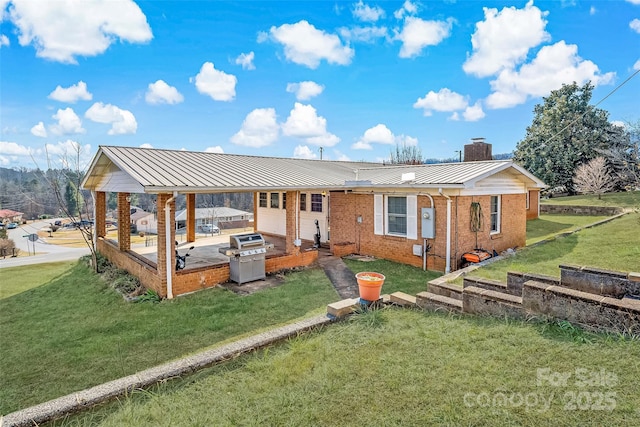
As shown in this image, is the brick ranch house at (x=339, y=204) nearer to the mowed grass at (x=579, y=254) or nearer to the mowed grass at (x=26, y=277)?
the mowed grass at (x=579, y=254)

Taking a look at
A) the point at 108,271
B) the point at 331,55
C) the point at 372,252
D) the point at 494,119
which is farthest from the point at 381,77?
the point at 108,271

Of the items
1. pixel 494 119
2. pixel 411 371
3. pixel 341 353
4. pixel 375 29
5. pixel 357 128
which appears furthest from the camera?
pixel 357 128

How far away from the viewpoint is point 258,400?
3139 mm

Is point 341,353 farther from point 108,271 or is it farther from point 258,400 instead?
point 108,271

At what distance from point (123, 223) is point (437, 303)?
10498 millimetres

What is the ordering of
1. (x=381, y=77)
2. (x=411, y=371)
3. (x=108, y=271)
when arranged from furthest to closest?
(x=381, y=77) → (x=108, y=271) → (x=411, y=371)

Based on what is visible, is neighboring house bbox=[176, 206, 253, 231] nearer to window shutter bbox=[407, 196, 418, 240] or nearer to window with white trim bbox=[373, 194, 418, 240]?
window with white trim bbox=[373, 194, 418, 240]

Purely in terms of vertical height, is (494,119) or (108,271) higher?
(494,119)

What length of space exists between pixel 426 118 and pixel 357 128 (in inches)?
264

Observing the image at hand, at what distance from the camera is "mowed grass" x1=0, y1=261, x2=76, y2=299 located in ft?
34.4

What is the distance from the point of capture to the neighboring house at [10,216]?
6584 cm

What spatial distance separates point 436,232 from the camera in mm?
9867

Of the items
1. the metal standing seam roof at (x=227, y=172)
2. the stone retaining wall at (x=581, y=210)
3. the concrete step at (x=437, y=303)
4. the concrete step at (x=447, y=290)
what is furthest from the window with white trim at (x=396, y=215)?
the stone retaining wall at (x=581, y=210)

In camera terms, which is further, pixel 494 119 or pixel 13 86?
pixel 494 119
